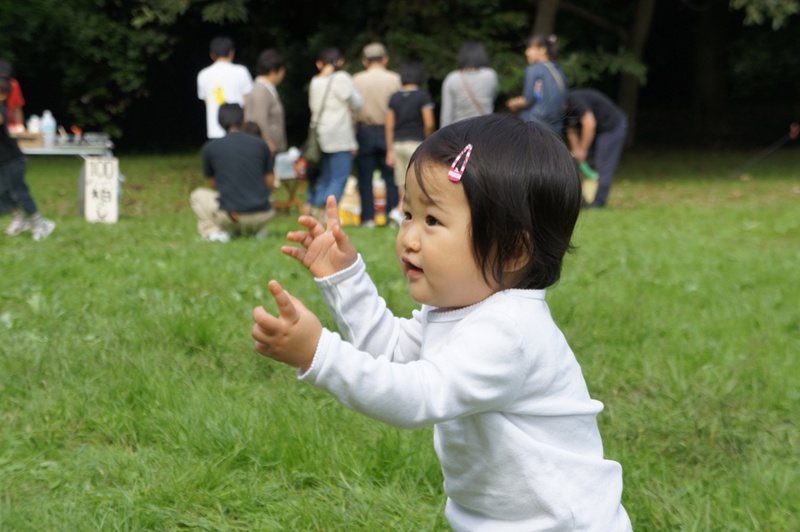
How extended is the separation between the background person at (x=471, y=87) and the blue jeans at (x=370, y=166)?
872mm

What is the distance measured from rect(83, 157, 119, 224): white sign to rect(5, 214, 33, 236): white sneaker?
83.5 inches

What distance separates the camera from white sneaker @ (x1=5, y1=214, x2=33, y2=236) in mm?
10242

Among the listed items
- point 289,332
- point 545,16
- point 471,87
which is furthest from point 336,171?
point 545,16

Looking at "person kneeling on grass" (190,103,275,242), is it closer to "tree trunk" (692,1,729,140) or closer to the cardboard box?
the cardboard box

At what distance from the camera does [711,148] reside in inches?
1030

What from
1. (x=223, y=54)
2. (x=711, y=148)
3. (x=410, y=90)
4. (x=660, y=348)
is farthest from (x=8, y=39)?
(x=660, y=348)

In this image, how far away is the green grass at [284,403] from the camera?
3258 millimetres

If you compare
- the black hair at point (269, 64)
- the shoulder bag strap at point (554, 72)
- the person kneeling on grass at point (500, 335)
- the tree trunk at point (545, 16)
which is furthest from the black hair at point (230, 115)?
the tree trunk at point (545, 16)

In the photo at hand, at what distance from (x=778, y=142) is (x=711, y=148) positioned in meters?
2.26

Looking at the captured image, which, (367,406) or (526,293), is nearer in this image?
(367,406)

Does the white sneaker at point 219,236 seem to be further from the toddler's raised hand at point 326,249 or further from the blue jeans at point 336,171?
the toddler's raised hand at point 326,249

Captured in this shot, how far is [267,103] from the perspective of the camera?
11.6 m

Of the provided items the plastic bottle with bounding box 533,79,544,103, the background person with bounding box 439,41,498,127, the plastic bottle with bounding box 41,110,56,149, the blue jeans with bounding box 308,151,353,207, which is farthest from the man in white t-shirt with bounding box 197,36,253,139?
the plastic bottle with bounding box 41,110,56,149

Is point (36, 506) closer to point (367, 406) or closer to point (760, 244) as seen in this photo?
point (367, 406)
